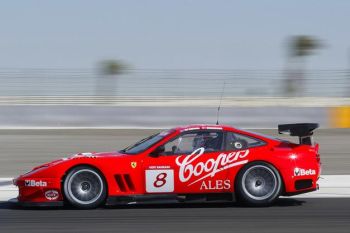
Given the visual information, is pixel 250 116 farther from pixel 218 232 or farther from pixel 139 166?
pixel 218 232

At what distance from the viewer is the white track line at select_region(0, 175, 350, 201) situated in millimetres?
10914

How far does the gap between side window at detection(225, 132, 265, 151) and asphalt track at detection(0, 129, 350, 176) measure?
4.42 meters

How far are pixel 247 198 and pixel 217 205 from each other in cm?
47

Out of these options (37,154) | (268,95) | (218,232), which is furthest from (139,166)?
(268,95)

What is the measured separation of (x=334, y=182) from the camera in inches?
467

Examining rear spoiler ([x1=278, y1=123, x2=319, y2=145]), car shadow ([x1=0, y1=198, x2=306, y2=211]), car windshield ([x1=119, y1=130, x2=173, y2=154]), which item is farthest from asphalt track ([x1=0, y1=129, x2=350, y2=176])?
car windshield ([x1=119, y1=130, x2=173, y2=154])

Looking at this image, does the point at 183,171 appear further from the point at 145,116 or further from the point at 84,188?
the point at 145,116

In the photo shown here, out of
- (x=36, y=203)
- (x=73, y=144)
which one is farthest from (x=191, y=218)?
(x=73, y=144)

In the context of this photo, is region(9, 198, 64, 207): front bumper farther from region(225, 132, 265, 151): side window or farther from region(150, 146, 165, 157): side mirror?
region(225, 132, 265, 151): side window

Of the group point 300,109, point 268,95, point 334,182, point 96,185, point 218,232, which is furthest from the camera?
point 268,95

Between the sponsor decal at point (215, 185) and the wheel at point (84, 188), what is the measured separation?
1223 mm

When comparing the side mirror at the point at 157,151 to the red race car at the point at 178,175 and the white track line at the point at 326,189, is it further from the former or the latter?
the white track line at the point at 326,189

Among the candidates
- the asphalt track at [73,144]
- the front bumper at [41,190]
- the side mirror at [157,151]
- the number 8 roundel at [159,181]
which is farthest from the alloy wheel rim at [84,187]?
the asphalt track at [73,144]

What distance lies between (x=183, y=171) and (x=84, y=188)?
1235 mm
